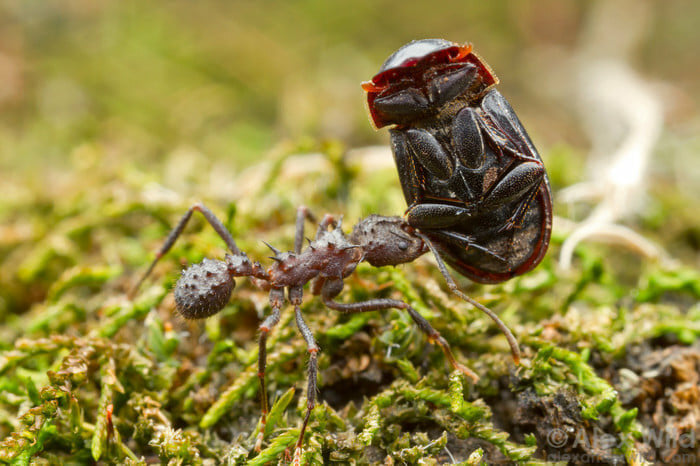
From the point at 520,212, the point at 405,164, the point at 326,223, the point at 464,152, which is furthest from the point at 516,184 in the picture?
the point at 326,223

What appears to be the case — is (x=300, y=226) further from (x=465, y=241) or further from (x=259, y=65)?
(x=259, y=65)

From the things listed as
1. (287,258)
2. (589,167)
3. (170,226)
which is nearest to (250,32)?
(170,226)

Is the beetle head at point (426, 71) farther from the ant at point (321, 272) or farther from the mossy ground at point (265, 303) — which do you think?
the mossy ground at point (265, 303)

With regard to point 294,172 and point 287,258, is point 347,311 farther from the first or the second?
point 294,172

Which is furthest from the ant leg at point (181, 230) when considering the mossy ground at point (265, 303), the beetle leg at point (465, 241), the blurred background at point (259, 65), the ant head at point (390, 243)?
the blurred background at point (259, 65)

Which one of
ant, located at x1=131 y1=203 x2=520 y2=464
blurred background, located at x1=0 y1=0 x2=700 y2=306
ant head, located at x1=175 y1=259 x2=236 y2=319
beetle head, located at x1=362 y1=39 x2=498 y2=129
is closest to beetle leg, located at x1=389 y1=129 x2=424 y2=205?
beetle head, located at x1=362 y1=39 x2=498 y2=129

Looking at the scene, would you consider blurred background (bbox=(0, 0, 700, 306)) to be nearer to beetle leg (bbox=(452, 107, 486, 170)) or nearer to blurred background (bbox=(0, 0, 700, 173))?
blurred background (bbox=(0, 0, 700, 173))

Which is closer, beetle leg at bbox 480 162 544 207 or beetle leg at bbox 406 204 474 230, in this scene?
beetle leg at bbox 480 162 544 207
